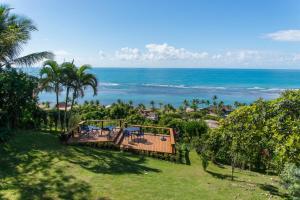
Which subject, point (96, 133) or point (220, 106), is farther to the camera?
point (220, 106)

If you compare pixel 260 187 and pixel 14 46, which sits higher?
pixel 14 46

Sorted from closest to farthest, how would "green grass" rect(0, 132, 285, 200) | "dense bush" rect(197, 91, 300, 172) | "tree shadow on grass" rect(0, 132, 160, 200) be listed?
"dense bush" rect(197, 91, 300, 172)
"tree shadow on grass" rect(0, 132, 160, 200)
"green grass" rect(0, 132, 285, 200)

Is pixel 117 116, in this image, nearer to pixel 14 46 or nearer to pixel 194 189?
pixel 14 46

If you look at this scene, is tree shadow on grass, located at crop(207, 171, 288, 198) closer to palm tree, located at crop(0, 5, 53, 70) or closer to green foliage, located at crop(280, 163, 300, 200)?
green foliage, located at crop(280, 163, 300, 200)

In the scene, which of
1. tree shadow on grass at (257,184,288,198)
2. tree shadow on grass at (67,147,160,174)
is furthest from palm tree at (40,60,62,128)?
tree shadow on grass at (257,184,288,198)

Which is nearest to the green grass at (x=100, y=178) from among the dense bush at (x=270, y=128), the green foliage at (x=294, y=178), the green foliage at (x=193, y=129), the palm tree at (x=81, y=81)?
the dense bush at (x=270, y=128)

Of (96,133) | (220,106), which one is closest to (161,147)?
(96,133)

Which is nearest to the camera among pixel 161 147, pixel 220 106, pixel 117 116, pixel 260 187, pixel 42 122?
pixel 260 187

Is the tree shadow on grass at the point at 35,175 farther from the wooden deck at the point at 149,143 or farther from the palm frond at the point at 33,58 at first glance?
the palm frond at the point at 33,58
